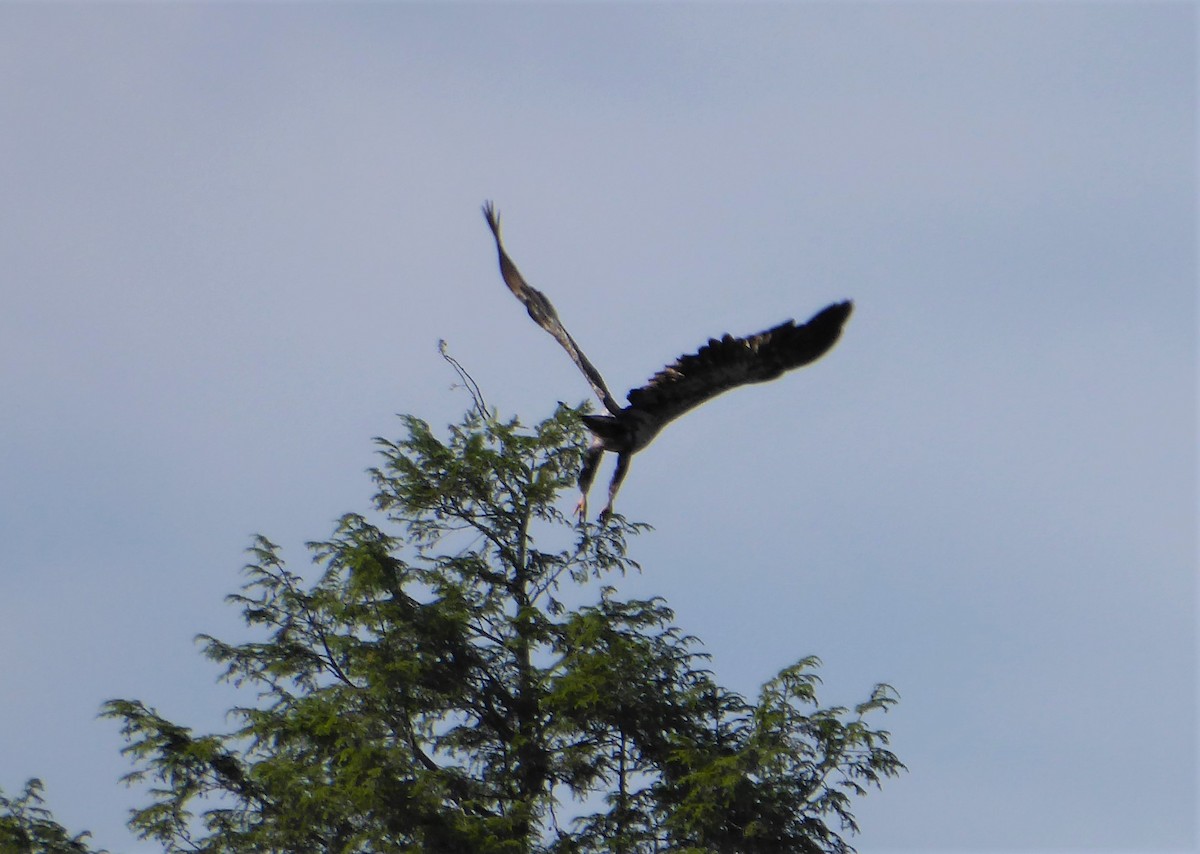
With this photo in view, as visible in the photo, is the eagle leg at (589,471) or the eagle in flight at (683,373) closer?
the eagle in flight at (683,373)

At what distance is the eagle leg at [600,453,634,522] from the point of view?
39.5ft

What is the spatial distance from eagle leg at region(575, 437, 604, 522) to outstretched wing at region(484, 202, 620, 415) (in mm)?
A: 341

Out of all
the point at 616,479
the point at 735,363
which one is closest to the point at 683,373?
the point at 735,363

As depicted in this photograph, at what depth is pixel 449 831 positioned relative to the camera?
15.0m

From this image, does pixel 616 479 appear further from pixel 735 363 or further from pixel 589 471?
pixel 735 363

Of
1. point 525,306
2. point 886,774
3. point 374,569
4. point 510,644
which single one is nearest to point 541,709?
point 510,644

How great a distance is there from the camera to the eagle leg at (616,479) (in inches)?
474

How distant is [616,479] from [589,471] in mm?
212

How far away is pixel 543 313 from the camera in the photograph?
1256cm

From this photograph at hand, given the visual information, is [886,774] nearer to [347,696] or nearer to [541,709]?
[541,709]

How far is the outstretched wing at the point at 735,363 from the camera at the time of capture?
10.8m

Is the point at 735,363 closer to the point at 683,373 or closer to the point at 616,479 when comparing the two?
the point at 683,373

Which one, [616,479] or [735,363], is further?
[616,479]

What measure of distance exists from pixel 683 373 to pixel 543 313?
64.3 inches
